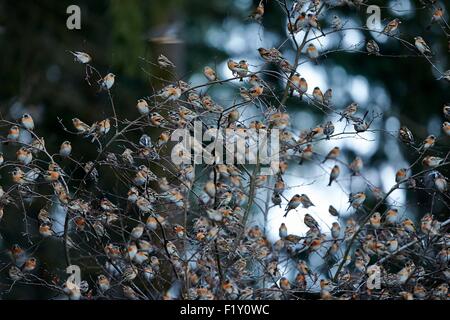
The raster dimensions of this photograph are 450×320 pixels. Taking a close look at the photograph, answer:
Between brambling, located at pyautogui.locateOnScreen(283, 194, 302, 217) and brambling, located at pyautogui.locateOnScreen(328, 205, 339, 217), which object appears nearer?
brambling, located at pyautogui.locateOnScreen(283, 194, 302, 217)

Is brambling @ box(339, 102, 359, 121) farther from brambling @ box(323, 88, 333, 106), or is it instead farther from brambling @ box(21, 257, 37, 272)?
brambling @ box(21, 257, 37, 272)

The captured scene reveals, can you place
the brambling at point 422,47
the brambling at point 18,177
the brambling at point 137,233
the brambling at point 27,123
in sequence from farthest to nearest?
the brambling at point 422,47
the brambling at point 27,123
the brambling at point 18,177
the brambling at point 137,233

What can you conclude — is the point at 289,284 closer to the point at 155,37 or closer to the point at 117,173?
the point at 117,173

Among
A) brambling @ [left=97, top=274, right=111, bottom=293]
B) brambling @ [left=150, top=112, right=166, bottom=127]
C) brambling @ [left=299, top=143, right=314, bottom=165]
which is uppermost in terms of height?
brambling @ [left=150, top=112, right=166, bottom=127]

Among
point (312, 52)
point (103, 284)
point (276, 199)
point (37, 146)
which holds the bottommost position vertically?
point (103, 284)

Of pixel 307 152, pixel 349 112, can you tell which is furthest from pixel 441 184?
pixel 307 152

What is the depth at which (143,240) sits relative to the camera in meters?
4.98

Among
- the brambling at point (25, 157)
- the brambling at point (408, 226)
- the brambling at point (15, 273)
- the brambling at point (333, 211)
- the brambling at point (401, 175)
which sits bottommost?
the brambling at point (15, 273)

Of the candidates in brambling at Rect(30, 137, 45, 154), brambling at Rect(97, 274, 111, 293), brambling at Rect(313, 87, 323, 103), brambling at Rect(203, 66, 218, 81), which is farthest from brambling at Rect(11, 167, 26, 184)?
brambling at Rect(313, 87, 323, 103)

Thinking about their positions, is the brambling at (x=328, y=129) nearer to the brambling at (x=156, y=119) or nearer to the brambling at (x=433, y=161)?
the brambling at (x=433, y=161)

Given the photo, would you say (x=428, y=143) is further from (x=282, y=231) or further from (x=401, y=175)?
(x=282, y=231)

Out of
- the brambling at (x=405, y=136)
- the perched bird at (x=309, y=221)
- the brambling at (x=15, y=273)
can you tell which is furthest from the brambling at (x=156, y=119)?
the brambling at (x=405, y=136)

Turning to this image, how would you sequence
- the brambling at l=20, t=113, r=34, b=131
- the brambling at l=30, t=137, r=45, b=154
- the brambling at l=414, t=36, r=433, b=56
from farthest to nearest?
the brambling at l=414, t=36, r=433, b=56, the brambling at l=20, t=113, r=34, b=131, the brambling at l=30, t=137, r=45, b=154

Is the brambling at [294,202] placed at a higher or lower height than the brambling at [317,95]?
lower
